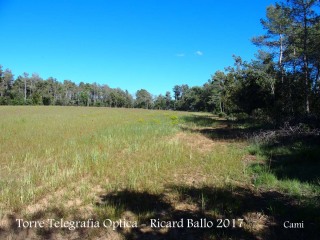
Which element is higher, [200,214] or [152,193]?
[152,193]

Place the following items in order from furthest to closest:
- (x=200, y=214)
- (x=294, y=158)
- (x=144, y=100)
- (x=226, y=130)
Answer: (x=144, y=100) → (x=226, y=130) → (x=294, y=158) → (x=200, y=214)

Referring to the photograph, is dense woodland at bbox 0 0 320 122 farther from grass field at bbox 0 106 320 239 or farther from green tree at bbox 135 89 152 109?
green tree at bbox 135 89 152 109

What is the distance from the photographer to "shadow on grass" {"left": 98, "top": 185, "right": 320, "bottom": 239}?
13.0ft

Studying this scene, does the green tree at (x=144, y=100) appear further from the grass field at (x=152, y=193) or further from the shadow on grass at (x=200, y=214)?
the shadow on grass at (x=200, y=214)

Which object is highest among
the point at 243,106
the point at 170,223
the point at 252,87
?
the point at 252,87

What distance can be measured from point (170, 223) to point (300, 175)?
403 cm

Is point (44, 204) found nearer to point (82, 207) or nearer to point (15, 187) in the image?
point (82, 207)

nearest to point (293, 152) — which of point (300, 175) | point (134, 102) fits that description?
point (300, 175)

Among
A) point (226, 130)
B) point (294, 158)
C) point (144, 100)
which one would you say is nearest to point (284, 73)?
point (226, 130)

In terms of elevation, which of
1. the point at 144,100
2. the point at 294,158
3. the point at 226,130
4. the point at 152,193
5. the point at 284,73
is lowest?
the point at 152,193

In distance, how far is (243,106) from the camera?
25.5 m

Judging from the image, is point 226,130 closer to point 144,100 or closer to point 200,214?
point 200,214

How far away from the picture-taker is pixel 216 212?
461 cm

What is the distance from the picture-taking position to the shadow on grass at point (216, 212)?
156 inches
